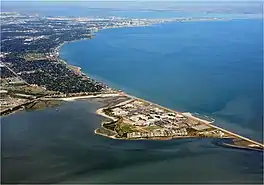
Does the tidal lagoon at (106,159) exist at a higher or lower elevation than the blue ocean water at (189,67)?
lower

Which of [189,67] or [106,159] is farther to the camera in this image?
[189,67]

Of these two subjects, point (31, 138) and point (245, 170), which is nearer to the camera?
point (245, 170)

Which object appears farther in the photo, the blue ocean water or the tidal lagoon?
the blue ocean water

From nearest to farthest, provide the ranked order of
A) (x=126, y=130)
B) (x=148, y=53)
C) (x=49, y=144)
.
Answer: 1. (x=49, y=144)
2. (x=126, y=130)
3. (x=148, y=53)

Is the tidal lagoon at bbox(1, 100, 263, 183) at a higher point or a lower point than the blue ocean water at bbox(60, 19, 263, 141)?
lower

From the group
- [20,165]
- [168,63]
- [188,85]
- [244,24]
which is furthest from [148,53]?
[244,24]

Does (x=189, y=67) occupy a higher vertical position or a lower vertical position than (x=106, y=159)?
higher

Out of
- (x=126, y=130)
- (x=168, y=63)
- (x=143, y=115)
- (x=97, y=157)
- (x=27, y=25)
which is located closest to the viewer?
(x=97, y=157)

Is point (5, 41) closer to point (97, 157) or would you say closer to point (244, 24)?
point (97, 157)
